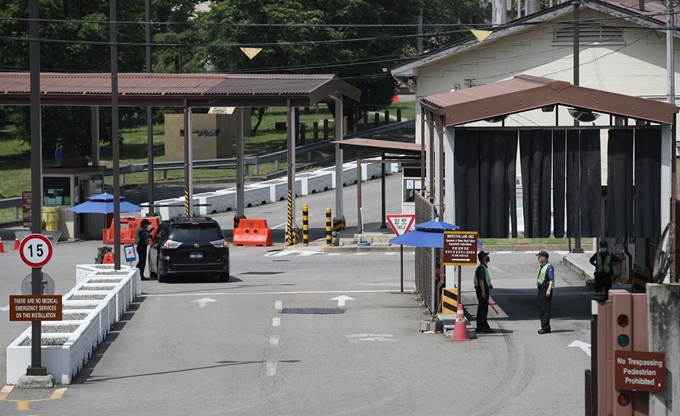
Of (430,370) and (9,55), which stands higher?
(9,55)

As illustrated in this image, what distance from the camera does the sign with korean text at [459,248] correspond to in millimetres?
21297

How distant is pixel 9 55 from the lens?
190 feet

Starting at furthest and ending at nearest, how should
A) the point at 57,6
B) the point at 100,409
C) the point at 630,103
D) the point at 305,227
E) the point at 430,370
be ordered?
the point at 57,6 < the point at 305,227 < the point at 630,103 < the point at 430,370 < the point at 100,409

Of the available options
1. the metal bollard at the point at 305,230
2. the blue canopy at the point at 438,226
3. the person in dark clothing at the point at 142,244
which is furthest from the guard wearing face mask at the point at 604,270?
the metal bollard at the point at 305,230

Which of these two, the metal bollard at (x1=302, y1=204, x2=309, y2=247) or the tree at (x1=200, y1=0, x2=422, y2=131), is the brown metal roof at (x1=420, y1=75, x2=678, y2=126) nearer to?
the metal bollard at (x1=302, y1=204, x2=309, y2=247)

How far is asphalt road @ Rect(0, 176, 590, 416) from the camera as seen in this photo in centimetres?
1587

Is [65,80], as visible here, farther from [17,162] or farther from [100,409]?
[100,409]

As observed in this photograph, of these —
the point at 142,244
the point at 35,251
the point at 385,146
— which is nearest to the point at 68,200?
the point at 142,244

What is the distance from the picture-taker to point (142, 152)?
67.5 m

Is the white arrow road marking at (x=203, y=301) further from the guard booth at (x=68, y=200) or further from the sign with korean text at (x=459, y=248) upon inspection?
the guard booth at (x=68, y=200)

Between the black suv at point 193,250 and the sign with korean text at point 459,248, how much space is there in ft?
30.1

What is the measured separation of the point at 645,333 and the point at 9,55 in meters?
52.7

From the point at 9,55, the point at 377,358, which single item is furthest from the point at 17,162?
the point at 377,358

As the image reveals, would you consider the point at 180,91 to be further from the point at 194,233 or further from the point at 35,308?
the point at 35,308
